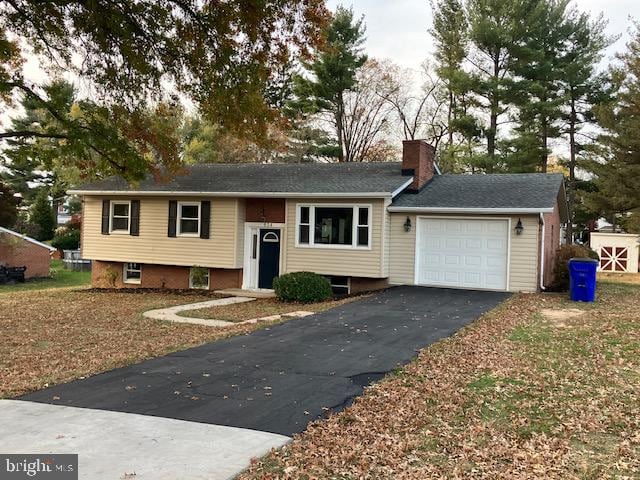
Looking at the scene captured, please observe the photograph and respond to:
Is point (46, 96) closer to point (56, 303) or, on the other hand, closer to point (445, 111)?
point (56, 303)

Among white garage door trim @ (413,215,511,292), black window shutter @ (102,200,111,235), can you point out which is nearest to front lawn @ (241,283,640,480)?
white garage door trim @ (413,215,511,292)

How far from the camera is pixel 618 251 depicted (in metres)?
28.9

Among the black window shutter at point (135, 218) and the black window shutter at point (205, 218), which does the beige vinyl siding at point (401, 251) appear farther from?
the black window shutter at point (135, 218)

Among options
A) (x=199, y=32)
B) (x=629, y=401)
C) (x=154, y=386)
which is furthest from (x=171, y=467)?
(x=199, y=32)

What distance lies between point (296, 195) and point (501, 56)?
20.0 meters

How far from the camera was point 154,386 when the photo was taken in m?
6.13

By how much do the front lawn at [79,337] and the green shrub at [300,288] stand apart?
9.03ft

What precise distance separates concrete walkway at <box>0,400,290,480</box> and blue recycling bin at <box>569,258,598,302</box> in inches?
474

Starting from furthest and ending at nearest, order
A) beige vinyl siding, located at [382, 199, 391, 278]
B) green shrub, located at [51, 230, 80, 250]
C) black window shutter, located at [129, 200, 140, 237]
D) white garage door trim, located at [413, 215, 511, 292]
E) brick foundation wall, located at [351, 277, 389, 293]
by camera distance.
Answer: green shrub, located at [51, 230, 80, 250] → black window shutter, located at [129, 200, 140, 237] → brick foundation wall, located at [351, 277, 389, 293] → beige vinyl siding, located at [382, 199, 391, 278] → white garage door trim, located at [413, 215, 511, 292]

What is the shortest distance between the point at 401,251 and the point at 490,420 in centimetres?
1157

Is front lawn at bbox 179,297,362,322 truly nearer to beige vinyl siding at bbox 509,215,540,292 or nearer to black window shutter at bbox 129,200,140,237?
beige vinyl siding at bbox 509,215,540,292

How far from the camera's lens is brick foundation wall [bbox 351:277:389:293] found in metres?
16.9

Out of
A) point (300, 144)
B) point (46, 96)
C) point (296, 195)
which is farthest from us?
point (300, 144)

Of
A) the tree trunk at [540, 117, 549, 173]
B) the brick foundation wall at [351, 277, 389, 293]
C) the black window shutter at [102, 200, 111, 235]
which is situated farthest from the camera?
the tree trunk at [540, 117, 549, 173]
